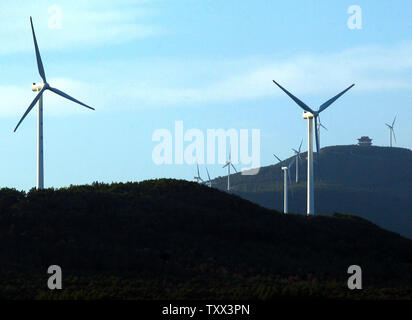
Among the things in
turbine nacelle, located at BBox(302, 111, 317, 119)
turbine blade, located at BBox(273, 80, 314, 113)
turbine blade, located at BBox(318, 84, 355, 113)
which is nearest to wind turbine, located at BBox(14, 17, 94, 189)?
turbine blade, located at BBox(273, 80, 314, 113)

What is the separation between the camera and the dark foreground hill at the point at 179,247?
64.3m

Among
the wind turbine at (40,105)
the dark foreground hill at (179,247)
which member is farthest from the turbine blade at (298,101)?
the wind turbine at (40,105)

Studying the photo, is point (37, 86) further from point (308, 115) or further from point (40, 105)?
point (308, 115)

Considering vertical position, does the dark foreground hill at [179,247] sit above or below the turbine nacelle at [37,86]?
below

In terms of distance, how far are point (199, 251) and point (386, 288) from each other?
72.0 feet

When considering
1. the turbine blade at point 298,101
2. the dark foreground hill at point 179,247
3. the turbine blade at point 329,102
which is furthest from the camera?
the turbine blade at point 329,102

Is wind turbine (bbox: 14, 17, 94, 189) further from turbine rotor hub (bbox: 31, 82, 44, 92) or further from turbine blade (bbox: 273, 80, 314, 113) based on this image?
A: turbine blade (bbox: 273, 80, 314, 113)

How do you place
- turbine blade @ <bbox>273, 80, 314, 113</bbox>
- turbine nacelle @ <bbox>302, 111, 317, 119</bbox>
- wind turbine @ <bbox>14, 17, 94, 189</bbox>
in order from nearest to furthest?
wind turbine @ <bbox>14, 17, 94, 189</bbox>, turbine blade @ <bbox>273, 80, 314, 113</bbox>, turbine nacelle @ <bbox>302, 111, 317, 119</bbox>

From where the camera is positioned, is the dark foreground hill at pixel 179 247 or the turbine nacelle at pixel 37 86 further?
the turbine nacelle at pixel 37 86

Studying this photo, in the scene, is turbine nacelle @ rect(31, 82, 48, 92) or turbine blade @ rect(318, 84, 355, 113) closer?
turbine nacelle @ rect(31, 82, 48, 92)

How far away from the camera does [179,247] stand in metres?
83.0

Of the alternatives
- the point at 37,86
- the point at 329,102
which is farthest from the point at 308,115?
the point at 37,86

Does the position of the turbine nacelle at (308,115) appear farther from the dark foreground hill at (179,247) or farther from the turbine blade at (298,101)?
the dark foreground hill at (179,247)

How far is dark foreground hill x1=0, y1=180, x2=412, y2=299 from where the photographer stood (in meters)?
64.3
